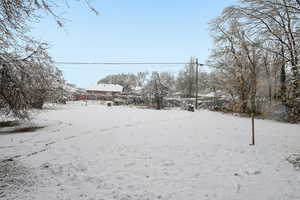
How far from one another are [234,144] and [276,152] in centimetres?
112

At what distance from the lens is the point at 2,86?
11.0ft

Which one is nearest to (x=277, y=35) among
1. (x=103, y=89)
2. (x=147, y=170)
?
(x=147, y=170)

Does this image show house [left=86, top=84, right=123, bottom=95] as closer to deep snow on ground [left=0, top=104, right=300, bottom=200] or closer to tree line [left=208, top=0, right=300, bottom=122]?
tree line [left=208, top=0, right=300, bottom=122]

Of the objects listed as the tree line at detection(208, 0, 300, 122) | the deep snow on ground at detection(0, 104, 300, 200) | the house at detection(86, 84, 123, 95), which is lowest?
the deep snow on ground at detection(0, 104, 300, 200)

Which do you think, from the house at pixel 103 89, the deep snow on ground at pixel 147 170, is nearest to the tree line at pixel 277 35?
the deep snow on ground at pixel 147 170

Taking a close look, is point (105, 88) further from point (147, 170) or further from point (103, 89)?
point (147, 170)

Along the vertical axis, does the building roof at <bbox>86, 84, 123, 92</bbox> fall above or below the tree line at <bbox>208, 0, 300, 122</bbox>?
above

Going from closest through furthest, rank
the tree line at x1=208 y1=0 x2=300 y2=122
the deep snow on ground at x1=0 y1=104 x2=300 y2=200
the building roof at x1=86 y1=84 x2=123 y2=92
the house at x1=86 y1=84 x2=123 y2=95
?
the deep snow on ground at x1=0 y1=104 x2=300 y2=200
the tree line at x1=208 y1=0 x2=300 y2=122
the house at x1=86 y1=84 x2=123 y2=95
the building roof at x1=86 y1=84 x2=123 y2=92

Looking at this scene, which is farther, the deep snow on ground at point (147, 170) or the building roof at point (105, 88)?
the building roof at point (105, 88)

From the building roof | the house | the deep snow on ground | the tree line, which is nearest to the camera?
the deep snow on ground

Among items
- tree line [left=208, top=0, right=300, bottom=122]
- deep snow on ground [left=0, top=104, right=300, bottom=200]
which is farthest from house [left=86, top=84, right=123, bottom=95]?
deep snow on ground [left=0, top=104, right=300, bottom=200]

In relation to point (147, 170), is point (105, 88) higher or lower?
higher

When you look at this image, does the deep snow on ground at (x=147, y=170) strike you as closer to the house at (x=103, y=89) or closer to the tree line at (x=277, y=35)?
the tree line at (x=277, y=35)

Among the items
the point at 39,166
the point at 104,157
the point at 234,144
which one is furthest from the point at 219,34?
the point at 39,166
